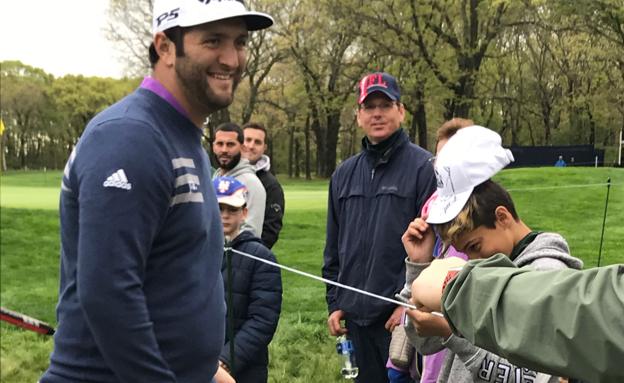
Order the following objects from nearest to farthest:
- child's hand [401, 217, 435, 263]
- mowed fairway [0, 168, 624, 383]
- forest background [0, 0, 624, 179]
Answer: child's hand [401, 217, 435, 263], mowed fairway [0, 168, 624, 383], forest background [0, 0, 624, 179]

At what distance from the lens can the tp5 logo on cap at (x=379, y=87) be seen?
379cm

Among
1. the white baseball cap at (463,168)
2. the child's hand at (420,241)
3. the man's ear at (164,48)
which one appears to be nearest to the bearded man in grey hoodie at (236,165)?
the child's hand at (420,241)

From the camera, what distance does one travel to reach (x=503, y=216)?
2.05m

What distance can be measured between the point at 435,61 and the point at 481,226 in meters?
26.4

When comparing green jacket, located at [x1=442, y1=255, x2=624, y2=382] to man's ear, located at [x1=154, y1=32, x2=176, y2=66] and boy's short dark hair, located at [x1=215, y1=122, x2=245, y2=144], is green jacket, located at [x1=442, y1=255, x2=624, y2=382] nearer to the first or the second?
man's ear, located at [x1=154, y1=32, x2=176, y2=66]

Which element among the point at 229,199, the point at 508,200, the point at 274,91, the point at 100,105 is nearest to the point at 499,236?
the point at 508,200

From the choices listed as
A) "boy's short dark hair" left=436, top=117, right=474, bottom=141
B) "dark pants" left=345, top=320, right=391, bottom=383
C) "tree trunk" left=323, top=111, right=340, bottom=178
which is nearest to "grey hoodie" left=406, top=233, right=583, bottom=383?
"dark pants" left=345, top=320, right=391, bottom=383

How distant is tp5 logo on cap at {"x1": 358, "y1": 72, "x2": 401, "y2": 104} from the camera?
12.4 feet

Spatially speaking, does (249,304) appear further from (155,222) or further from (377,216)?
(155,222)

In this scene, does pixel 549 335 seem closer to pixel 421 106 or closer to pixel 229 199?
pixel 229 199

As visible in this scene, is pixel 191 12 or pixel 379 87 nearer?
pixel 191 12

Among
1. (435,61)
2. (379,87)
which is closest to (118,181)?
(379,87)

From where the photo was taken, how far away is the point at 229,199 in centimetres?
346

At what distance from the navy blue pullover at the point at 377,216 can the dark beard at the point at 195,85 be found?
1764 mm
